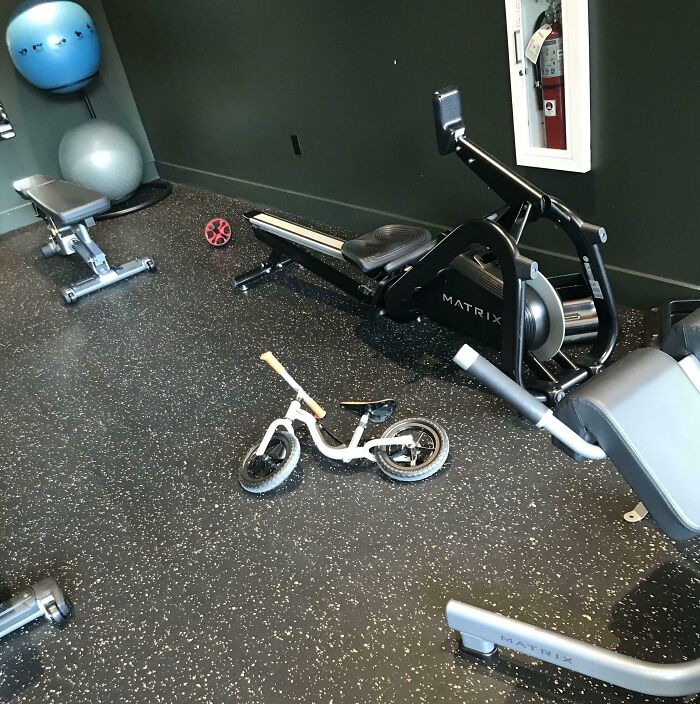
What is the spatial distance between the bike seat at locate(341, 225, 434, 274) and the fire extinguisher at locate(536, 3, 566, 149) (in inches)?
20.2

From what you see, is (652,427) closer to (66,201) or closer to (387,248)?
(387,248)

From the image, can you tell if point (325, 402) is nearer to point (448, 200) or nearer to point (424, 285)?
point (424, 285)

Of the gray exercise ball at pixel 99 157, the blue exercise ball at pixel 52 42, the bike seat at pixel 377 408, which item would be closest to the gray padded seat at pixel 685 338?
the bike seat at pixel 377 408

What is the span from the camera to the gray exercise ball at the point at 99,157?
388 cm

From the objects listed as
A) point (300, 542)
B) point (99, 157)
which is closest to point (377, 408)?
point (300, 542)

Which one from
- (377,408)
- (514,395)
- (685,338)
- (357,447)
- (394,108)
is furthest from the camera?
(394,108)

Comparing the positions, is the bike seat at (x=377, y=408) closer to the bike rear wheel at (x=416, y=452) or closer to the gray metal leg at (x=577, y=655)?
the bike rear wheel at (x=416, y=452)

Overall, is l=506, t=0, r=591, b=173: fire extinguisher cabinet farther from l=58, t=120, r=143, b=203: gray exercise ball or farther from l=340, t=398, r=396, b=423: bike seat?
l=58, t=120, r=143, b=203: gray exercise ball

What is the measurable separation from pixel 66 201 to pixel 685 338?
113 inches

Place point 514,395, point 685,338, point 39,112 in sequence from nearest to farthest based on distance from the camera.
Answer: point 514,395 → point 685,338 → point 39,112

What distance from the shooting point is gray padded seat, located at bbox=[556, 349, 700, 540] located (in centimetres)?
90

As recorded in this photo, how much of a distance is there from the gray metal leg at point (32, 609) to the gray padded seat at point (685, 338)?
1.40m

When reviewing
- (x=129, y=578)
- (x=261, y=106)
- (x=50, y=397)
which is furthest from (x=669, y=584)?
(x=261, y=106)

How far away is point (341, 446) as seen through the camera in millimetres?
1807
